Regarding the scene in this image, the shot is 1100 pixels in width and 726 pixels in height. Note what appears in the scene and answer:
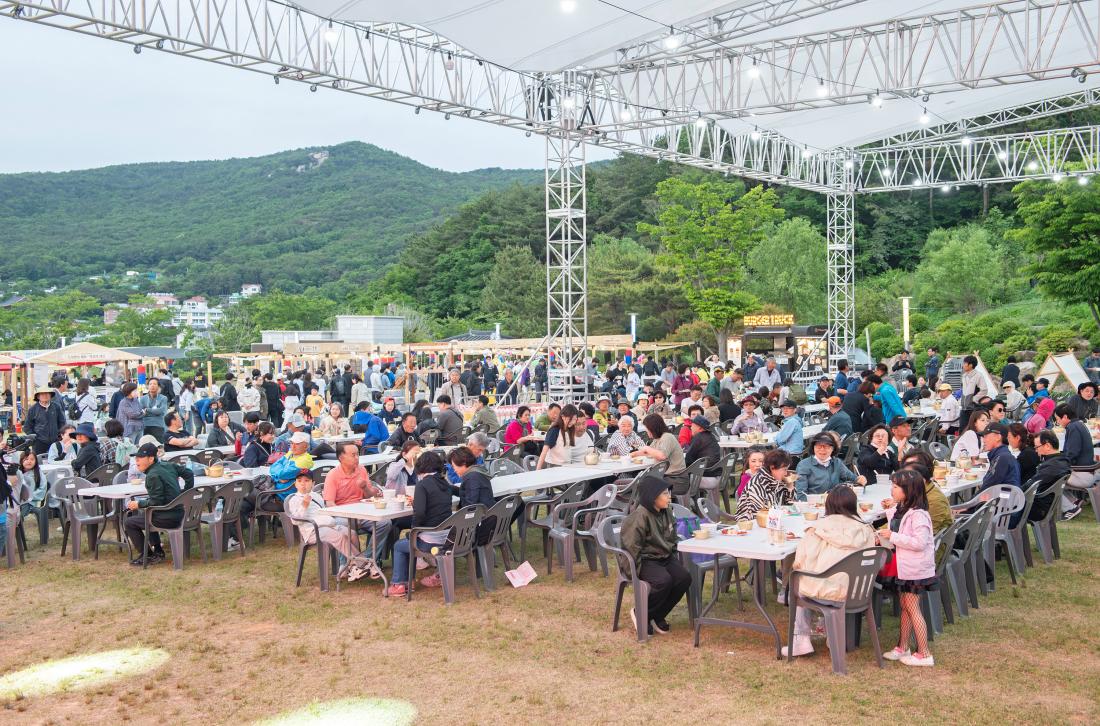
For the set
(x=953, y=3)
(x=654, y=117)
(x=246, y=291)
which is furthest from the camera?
(x=246, y=291)

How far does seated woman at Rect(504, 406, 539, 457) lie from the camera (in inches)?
456

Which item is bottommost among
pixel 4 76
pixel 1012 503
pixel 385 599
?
pixel 385 599

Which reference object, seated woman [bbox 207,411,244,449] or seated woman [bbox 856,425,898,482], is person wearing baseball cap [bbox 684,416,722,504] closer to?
seated woman [bbox 856,425,898,482]

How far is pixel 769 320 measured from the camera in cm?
3569

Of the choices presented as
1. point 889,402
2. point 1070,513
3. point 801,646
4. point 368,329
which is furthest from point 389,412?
point 368,329

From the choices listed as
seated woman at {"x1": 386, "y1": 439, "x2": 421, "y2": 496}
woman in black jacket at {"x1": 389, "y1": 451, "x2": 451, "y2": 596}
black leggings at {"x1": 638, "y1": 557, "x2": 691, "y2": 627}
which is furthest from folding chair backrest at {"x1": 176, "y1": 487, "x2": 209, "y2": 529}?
black leggings at {"x1": 638, "y1": 557, "x2": 691, "y2": 627}

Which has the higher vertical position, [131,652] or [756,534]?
[756,534]

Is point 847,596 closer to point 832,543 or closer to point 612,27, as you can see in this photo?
point 832,543

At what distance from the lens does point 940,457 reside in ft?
35.2

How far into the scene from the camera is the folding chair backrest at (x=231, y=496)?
8.90 meters

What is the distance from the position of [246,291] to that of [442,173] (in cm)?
2554

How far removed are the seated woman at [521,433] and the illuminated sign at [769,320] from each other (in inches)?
982

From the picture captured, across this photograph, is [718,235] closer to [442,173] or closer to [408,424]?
[408,424]

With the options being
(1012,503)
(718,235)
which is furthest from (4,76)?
(1012,503)
